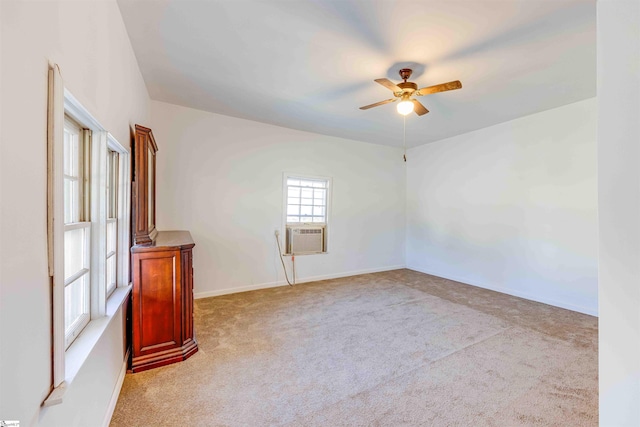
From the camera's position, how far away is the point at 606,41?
871 mm

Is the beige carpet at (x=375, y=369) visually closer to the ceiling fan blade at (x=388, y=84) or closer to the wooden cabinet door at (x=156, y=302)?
the wooden cabinet door at (x=156, y=302)

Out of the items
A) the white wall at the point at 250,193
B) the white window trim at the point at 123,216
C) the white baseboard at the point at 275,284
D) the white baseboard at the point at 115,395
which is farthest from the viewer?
the white baseboard at the point at 275,284

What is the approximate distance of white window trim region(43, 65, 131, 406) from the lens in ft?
3.11

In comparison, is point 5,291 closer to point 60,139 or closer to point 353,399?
point 60,139

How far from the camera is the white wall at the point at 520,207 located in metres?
3.50

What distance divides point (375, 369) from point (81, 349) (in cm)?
193

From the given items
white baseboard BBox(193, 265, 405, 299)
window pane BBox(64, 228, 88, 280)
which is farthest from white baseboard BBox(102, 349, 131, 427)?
white baseboard BBox(193, 265, 405, 299)

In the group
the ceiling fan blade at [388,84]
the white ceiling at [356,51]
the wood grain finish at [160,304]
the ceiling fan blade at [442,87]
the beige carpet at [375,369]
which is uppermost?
the white ceiling at [356,51]

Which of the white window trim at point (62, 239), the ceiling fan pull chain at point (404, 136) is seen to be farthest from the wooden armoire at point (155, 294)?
the ceiling fan pull chain at point (404, 136)

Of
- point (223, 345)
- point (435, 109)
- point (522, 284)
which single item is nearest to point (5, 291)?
point (223, 345)

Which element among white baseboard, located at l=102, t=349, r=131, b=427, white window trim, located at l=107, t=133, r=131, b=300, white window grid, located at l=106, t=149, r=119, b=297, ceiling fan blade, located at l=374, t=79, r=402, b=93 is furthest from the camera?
ceiling fan blade, located at l=374, t=79, r=402, b=93

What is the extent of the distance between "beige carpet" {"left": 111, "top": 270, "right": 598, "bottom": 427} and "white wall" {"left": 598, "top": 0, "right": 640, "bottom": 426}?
3.74 feet

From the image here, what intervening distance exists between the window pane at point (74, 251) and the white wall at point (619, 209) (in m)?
2.14

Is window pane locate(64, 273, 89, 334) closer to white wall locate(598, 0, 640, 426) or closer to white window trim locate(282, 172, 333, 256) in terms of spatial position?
white wall locate(598, 0, 640, 426)
